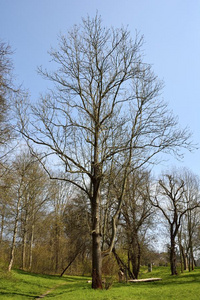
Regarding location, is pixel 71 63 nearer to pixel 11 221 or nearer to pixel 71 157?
pixel 71 157

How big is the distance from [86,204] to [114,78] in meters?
12.0

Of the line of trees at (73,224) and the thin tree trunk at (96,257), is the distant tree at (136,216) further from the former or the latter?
the thin tree trunk at (96,257)

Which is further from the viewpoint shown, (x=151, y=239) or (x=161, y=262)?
(x=161, y=262)

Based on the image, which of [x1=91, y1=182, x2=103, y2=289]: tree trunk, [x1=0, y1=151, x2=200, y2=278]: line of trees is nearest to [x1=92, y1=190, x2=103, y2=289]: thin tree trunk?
[x1=91, y1=182, x2=103, y2=289]: tree trunk

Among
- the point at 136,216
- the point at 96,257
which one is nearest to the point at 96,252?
the point at 96,257

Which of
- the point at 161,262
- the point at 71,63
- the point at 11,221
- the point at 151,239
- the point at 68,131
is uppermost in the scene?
the point at 71,63

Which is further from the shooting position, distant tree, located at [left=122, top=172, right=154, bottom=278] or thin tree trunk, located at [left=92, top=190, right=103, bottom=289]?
distant tree, located at [left=122, top=172, right=154, bottom=278]

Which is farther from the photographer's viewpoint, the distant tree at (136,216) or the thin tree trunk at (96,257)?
the distant tree at (136,216)

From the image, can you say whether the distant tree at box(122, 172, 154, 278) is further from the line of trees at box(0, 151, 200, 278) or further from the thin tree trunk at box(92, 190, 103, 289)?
the thin tree trunk at box(92, 190, 103, 289)

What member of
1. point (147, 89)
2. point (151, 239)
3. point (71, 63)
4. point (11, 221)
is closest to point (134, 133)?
point (147, 89)

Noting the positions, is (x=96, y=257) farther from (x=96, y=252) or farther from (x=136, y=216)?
(x=136, y=216)

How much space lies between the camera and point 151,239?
22.8m

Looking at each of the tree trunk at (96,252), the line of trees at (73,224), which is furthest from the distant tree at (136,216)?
the tree trunk at (96,252)

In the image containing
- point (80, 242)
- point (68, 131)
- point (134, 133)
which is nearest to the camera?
point (68, 131)
